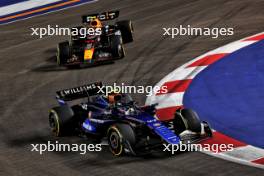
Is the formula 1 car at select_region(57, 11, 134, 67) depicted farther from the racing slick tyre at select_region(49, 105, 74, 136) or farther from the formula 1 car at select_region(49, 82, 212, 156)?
the racing slick tyre at select_region(49, 105, 74, 136)

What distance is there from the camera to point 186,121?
11586 millimetres

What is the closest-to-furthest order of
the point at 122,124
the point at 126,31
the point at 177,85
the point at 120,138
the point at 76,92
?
the point at 120,138 → the point at 122,124 → the point at 76,92 → the point at 177,85 → the point at 126,31

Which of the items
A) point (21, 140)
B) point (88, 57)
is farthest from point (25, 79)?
point (21, 140)

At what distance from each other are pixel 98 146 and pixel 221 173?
254cm

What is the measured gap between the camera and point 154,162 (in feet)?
35.7

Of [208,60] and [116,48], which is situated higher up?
[116,48]

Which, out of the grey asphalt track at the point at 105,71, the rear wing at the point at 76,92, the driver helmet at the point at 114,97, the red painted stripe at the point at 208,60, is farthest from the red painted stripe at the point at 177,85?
the driver helmet at the point at 114,97

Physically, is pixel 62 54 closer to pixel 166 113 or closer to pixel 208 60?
pixel 208 60

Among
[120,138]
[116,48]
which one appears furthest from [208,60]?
[120,138]

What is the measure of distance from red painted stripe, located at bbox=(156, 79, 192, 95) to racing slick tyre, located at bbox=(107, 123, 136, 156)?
3.58m

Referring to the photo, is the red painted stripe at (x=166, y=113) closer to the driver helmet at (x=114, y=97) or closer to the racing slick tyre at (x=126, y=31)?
the driver helmet at (x=114, y=97)

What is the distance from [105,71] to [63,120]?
476 cm

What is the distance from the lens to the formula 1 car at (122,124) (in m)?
11.1

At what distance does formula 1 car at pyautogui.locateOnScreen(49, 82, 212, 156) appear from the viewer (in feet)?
36.5
